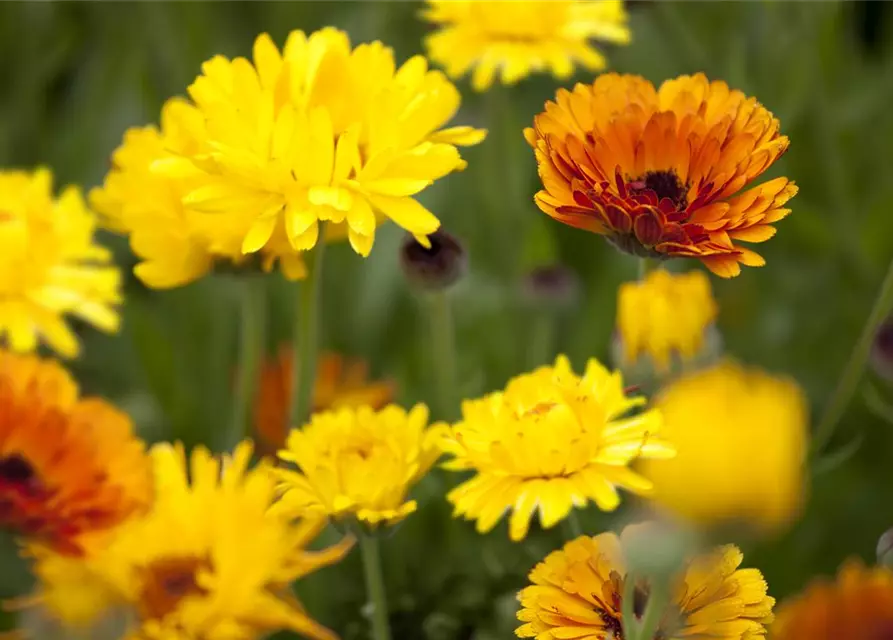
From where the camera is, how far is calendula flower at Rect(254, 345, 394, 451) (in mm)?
750

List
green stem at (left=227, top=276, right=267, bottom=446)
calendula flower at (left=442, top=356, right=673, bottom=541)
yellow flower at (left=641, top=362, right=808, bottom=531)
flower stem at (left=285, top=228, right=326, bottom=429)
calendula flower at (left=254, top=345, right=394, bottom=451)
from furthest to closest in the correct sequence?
calendula flower at (left=254, top=345, right=394, bottom=451) < green stem at (left=227, top=276, right=267, bottom=446) < flower stem at (left=285, top=228, right=326, bottom=429) < calendula flower at (left=442, top=356, right=673, bottom=541) < yellow flower at (left=641, top=362, right=808, bottom=531)

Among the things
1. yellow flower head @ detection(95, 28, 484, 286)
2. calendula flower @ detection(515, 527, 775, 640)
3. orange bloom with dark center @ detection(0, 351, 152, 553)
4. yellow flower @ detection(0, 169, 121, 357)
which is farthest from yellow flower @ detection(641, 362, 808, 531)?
yellow flower @ detection(0, 169, 121, 357)

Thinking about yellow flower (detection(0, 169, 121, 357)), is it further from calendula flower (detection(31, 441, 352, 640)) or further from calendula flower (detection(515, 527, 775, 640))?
calendula flower (detection(515, 527, 775, 640))

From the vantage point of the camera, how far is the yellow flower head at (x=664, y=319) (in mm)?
513

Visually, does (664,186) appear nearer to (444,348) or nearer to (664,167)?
(664,167)

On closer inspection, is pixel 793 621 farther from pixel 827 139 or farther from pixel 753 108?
pixel 827 139

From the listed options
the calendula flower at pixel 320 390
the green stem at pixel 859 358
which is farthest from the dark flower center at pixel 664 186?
the calendula flower at pixel 320 390

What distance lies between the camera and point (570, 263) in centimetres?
95

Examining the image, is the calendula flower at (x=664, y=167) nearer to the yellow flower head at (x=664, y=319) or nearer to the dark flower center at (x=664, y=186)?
the dark flower center at (x=664, y=186)

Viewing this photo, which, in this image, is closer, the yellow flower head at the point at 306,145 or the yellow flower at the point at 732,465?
the yellow flower at the point at 732,465

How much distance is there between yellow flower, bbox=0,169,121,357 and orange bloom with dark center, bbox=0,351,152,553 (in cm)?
6

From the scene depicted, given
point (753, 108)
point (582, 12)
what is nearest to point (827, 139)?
point (582, 12)

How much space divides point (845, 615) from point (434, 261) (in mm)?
230

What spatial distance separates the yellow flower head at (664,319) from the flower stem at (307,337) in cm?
13
